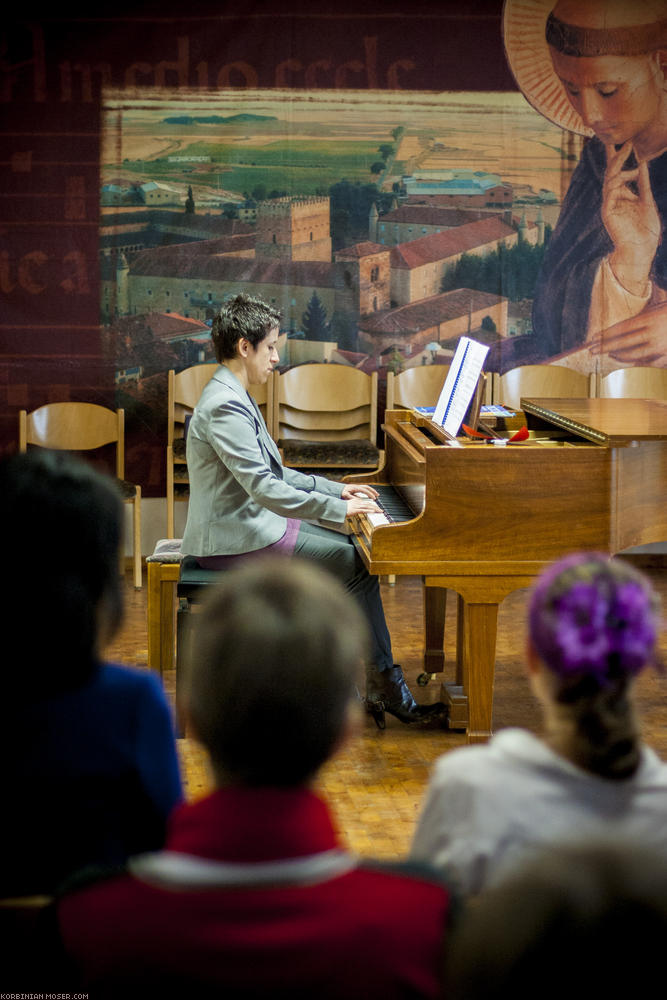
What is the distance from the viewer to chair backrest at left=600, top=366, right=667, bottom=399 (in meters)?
6.43

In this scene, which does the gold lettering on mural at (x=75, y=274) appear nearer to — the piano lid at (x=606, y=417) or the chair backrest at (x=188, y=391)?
the chair backrest at (x=188, y=391)

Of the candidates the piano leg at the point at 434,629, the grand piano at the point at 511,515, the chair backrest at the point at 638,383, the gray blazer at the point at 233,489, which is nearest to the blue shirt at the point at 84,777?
the grand piano at the point at 511,515

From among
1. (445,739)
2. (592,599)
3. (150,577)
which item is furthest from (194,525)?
(592,599)

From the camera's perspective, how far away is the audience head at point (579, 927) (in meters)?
0.68

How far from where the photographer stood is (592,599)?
1269 millimetres

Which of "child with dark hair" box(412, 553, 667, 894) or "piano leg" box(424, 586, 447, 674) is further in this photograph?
"piano leg" box(424, 586, 447, 674)

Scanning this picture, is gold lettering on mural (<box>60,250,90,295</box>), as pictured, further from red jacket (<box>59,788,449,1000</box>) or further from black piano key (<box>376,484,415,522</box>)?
red jacket (<box>59,788,449,1000</box>)

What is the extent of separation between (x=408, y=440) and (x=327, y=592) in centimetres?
280

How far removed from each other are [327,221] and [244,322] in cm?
303

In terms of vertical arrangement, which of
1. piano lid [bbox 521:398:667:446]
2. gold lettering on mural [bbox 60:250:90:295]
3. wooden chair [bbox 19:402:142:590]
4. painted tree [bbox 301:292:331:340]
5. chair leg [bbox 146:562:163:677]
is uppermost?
gold lettering on mural [bbox 60:250:90:295]

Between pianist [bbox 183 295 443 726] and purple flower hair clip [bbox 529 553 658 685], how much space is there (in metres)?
2.29

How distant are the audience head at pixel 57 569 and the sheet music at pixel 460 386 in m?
2.30

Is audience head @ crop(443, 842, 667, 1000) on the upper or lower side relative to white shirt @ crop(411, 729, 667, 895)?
upper

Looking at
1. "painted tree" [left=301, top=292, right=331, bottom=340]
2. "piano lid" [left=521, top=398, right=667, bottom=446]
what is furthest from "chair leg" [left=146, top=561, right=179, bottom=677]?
"painted tree" [left=301, top=292, right=331, bottom=340]
